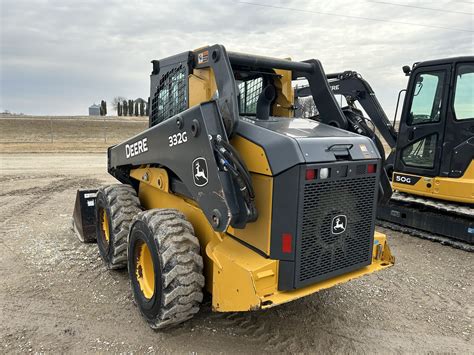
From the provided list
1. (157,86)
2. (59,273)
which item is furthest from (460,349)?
(59,273)

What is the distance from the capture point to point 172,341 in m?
3.29

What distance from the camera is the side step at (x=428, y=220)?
582cm

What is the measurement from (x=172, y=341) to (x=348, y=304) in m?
1.83

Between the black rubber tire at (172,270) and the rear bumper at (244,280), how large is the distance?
16 cm

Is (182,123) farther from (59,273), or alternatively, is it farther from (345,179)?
(59,273)

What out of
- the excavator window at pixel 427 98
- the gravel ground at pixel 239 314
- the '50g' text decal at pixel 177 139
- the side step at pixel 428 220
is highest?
the excavator window at pixel 427 98

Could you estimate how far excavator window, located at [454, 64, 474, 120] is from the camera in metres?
5.85

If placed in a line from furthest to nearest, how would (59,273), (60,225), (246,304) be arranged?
(60,225), (59,273), (246,304)

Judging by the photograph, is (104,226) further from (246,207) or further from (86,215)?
(246,207)

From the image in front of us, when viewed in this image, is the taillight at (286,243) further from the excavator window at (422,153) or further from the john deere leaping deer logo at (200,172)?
the excavator window at (422,153)

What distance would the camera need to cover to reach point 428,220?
6.26 meters

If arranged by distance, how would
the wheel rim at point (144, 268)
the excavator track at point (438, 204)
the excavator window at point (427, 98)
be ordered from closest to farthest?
the wheel rim at point (144, 268)
the excavator track at point (438, 204)
the excavator window at point (427, 98)

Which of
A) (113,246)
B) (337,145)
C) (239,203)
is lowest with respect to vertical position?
(113,246)

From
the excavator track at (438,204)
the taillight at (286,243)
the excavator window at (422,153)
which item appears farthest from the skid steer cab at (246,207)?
the excavator window at (422,153)
